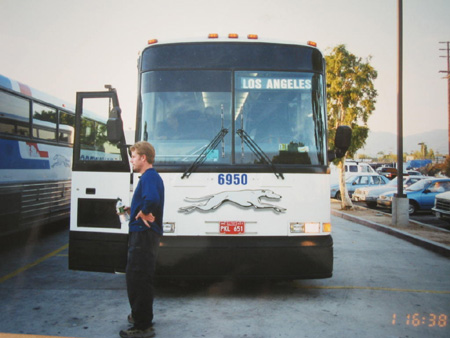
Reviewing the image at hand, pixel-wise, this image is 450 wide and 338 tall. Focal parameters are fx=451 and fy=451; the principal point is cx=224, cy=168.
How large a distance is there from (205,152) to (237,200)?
0.70 m

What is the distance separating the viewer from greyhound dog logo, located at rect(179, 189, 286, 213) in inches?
214

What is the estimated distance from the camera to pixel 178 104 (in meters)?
5.66

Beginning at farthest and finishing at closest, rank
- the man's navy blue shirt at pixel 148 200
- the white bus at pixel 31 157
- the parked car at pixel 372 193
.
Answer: the parked car at pixel 372 193 → the white bus at pixel 31 157 → the man's navy blue shirt at pixel 148 200

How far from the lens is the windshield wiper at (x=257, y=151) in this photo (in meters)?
5.49

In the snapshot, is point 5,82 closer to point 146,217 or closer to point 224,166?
point 224,166

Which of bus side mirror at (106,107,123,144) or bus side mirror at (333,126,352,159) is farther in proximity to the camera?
bus side mirror at (333,126,352,159)

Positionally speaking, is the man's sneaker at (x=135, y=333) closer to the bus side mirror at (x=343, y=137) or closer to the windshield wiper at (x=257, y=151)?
the windshield wiper at (x=257, y=151)

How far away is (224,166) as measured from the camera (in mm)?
5461

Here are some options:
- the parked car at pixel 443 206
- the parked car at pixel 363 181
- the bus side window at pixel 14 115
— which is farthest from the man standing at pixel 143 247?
the parked car at pixel 363 181

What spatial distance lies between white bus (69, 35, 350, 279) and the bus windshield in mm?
13

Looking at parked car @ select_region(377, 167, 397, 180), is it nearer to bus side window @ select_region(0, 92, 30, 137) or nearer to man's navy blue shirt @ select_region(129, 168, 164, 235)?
bus side window @ select_region(0, 92, 30, 137)

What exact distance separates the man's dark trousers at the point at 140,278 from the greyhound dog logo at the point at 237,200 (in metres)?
1.09

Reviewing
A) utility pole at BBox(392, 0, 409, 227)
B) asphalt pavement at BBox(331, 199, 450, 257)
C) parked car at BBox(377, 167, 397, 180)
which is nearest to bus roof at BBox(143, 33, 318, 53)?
asphalt pavement at BBox(331, 199, 450, 257)

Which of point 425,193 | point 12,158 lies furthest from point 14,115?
point 425,193
